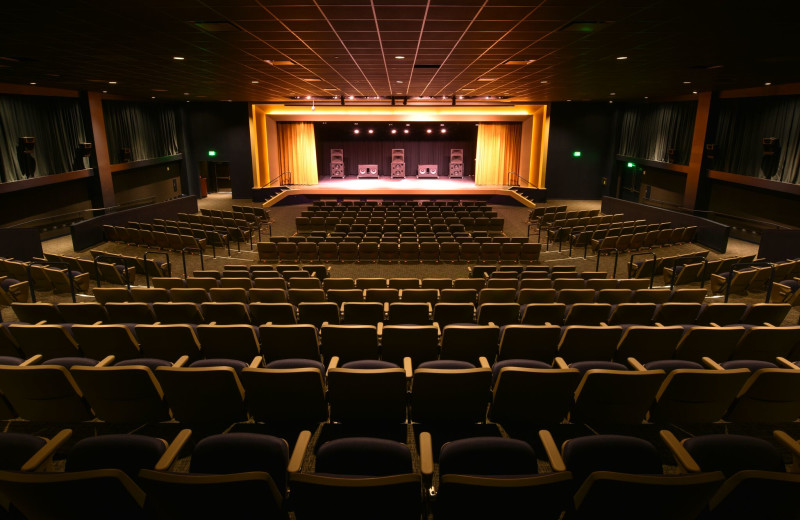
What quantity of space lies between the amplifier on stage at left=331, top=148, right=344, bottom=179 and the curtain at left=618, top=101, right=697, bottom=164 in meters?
15.9

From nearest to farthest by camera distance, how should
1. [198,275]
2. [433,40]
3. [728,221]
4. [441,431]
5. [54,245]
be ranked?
[441,431], [433,40], [198,275], [54,245], [728,221]

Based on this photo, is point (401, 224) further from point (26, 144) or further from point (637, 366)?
point (26, 144)

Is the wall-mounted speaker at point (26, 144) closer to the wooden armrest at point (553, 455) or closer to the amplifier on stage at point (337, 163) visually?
the amplifier on stage at point (337, 163)

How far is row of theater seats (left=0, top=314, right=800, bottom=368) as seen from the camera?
4.66 metres

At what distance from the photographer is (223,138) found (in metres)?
24.4

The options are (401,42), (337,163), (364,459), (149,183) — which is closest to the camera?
(364,459)

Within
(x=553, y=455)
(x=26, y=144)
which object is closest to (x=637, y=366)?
(x=553, y=455)

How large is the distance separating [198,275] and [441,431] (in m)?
7.24

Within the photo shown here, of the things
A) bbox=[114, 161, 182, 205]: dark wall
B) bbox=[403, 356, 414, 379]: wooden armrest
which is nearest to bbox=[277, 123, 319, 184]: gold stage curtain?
bbox=[114, 161, 182, 205]: dark wall

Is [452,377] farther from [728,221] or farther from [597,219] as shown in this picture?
[728,221]

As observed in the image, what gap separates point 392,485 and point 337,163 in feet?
91.8

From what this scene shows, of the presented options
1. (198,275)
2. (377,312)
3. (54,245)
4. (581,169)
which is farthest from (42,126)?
(581,169)

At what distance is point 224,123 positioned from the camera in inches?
A: 953

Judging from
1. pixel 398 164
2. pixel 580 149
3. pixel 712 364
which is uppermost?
pixel 580 149
